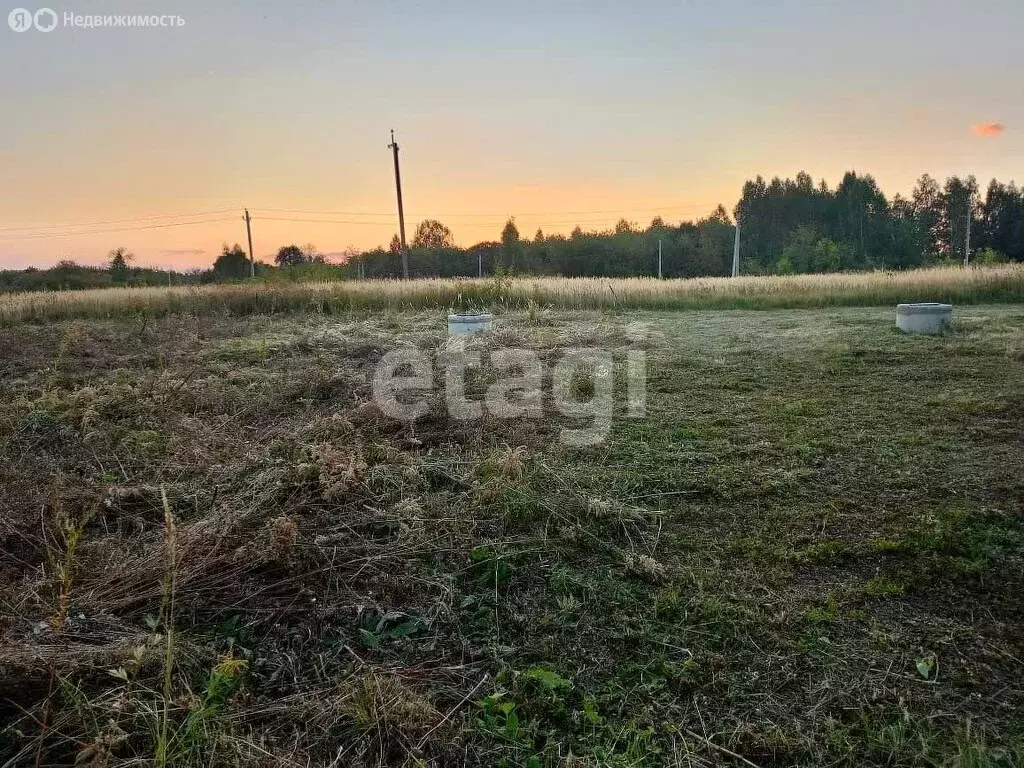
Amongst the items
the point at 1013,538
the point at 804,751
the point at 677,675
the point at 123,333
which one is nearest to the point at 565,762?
the point at 677,675

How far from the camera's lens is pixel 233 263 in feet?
106

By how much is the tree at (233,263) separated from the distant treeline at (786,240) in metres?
4.38

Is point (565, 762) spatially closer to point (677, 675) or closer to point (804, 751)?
point (677, 675)

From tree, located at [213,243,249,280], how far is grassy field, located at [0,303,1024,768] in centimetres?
2942

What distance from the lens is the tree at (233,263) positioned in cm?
3147

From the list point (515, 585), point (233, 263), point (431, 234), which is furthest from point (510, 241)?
point (515, 585)

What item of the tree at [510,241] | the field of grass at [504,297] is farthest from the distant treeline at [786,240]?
the field of grass at [504,297]

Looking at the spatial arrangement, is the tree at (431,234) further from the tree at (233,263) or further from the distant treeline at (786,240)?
the tree at (233,263)

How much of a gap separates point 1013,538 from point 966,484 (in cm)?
59

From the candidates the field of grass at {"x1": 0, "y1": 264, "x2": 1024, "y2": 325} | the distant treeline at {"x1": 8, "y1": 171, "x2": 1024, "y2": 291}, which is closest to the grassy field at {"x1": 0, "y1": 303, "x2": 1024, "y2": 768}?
the field of grass at {"x1": 0, "y1": 264, "x2": 1024, "y2": 325}

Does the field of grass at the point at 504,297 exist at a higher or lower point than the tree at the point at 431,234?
lower

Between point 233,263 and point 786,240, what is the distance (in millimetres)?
42820

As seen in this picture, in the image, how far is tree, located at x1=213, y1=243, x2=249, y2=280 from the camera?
3147 centimetres

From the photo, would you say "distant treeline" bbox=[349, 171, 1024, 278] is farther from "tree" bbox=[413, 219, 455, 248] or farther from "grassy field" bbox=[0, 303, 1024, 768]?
"grassy field" bbox=[0, 303, 1024, 768]
